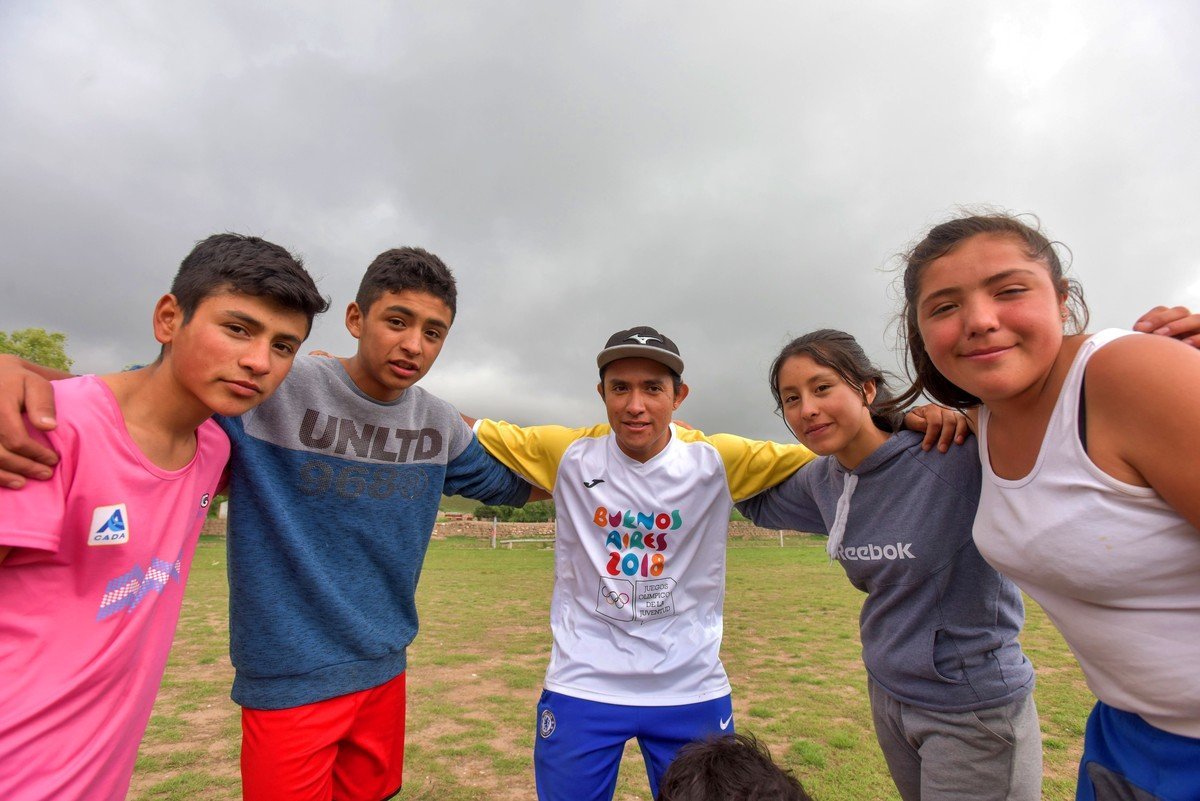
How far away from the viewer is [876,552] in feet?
8.31

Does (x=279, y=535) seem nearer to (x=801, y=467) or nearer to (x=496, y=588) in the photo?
(x=801, y=467)

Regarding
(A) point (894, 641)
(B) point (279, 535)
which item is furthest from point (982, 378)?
(B) point (279, 535)

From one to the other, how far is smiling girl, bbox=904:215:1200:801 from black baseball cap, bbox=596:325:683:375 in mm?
1269

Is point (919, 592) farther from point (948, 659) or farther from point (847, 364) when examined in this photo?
point (847, 364)

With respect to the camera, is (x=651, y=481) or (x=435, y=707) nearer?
(x=651, y=481)

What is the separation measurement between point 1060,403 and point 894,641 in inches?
50.1

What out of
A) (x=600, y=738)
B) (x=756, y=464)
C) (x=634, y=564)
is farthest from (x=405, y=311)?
(x=600, y=738)

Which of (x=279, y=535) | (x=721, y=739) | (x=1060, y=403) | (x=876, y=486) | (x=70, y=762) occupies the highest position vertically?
(x=1060, y=403)

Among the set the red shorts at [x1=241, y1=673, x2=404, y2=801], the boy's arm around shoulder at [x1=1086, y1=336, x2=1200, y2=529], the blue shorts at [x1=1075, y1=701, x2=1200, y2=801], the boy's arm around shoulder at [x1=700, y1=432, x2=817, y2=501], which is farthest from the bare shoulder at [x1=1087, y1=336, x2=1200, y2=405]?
the red shorts at [x1=241, y1=673, x2=404, y2=801]

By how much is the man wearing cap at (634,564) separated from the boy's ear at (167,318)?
159 cm

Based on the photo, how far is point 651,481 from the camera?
10.2ft

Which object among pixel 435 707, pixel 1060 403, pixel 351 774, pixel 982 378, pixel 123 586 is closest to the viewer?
pixel 1060 403

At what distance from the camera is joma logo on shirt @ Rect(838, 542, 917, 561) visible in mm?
2463

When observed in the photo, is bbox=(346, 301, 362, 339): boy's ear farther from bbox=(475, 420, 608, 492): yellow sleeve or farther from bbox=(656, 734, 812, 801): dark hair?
bbox=(656, 734, 812, 801): dark hair
